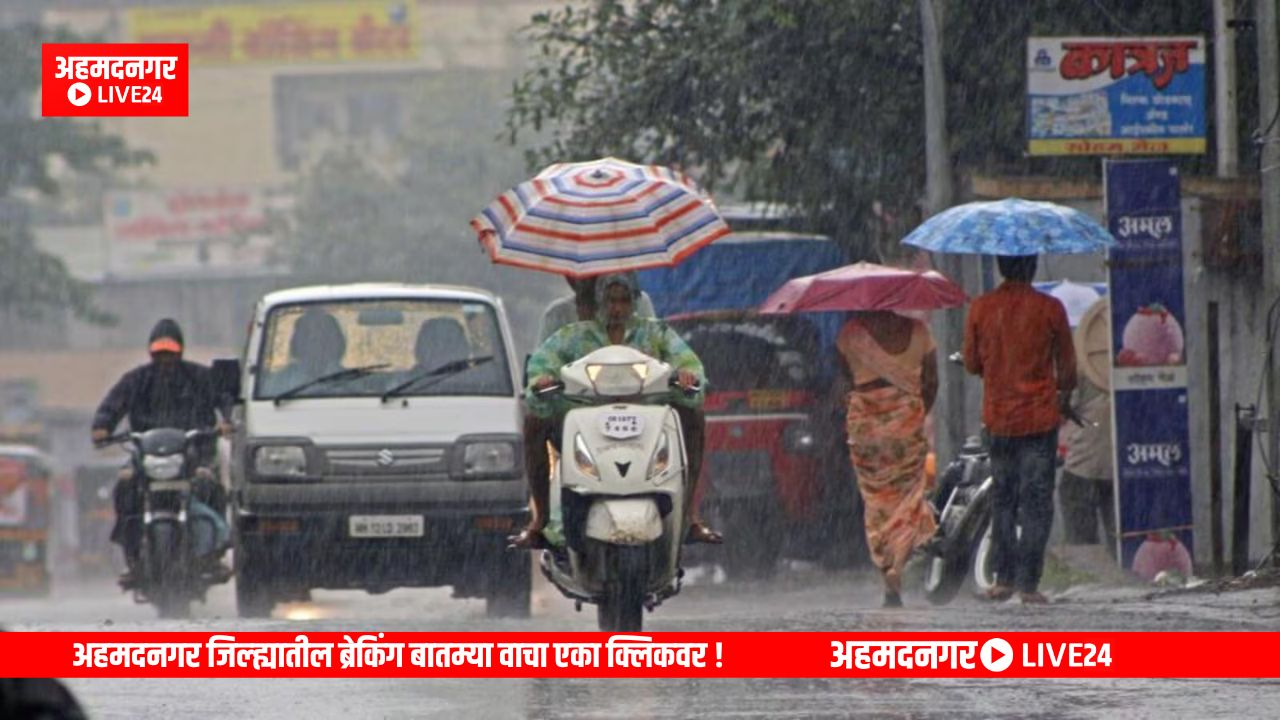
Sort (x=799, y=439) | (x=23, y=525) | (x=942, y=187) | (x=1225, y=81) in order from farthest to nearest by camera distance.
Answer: (x=23, y=525)
(x=942, y=187)
(x=799, y=439)
(x=1225, y=81)

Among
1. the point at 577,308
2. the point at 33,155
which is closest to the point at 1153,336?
the point at 577,308

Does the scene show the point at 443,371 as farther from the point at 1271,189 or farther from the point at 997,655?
the point at 997,655

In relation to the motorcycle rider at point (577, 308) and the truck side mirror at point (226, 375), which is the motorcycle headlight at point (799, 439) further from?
the motorcycle rider at point (577, 308)

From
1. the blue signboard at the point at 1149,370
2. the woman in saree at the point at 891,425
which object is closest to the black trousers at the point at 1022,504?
the woman in saree at the point at 891,425

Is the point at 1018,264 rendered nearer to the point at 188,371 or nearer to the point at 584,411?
the point at 584,411

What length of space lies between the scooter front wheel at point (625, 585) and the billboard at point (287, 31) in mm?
79062

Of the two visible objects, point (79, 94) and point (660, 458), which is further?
point (79, 94)

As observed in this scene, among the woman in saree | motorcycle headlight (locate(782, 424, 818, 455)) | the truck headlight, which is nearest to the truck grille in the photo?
the truck headlight

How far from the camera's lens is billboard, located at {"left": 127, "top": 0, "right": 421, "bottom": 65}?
287 ft

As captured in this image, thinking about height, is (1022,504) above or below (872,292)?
below

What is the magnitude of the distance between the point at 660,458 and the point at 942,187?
371 inches

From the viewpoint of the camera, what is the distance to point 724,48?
21062 mm

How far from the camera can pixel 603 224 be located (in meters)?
11.2

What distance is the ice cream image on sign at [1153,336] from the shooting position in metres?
14.6
